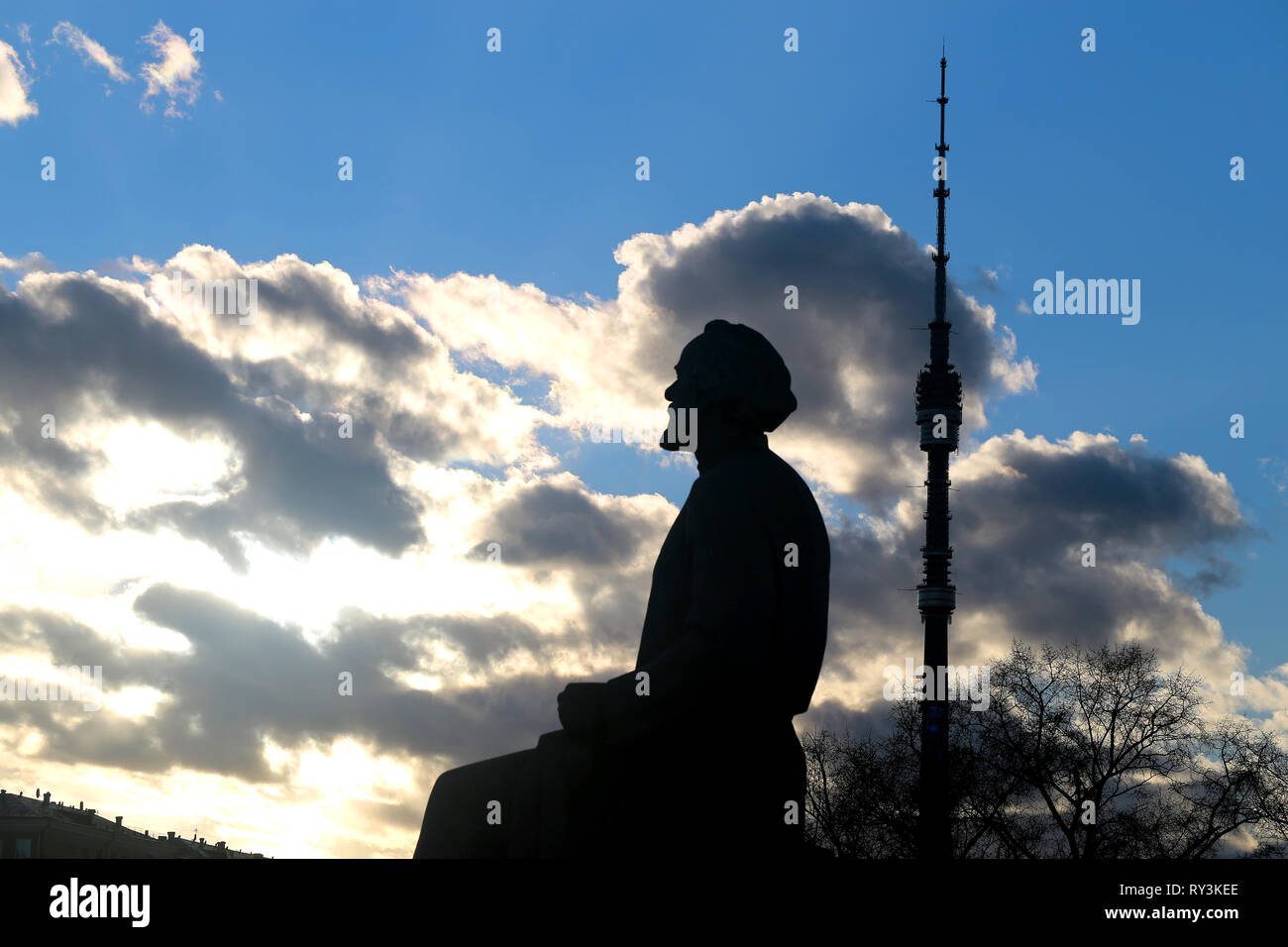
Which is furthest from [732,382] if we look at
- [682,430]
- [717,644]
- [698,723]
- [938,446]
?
[938,446]

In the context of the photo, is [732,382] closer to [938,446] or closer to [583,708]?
[583,708]

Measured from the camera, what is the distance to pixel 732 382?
6.36 metres

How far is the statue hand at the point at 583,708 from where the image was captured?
18.7 feet

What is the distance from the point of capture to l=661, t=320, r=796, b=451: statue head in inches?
251

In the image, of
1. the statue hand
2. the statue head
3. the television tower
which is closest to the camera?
the statue hand

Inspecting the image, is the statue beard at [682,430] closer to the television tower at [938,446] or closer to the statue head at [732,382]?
the statue head at [732,382]

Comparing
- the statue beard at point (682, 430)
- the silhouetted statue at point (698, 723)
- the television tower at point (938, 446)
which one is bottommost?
the silhouetted statue at point (698, 723)

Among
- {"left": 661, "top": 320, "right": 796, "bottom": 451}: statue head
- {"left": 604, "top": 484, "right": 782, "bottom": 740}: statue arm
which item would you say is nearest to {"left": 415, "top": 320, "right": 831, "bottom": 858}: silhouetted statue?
{"left": 604, "top": 484, "right": 782, "bottom": 740}: statue arm

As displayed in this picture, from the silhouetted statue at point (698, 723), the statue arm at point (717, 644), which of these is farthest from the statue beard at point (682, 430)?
the statue arm at point (717, 644)

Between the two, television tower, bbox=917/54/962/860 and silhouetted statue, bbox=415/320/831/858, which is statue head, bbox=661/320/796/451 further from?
television tower, bbox=917/54/962/860

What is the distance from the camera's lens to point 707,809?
565cm
